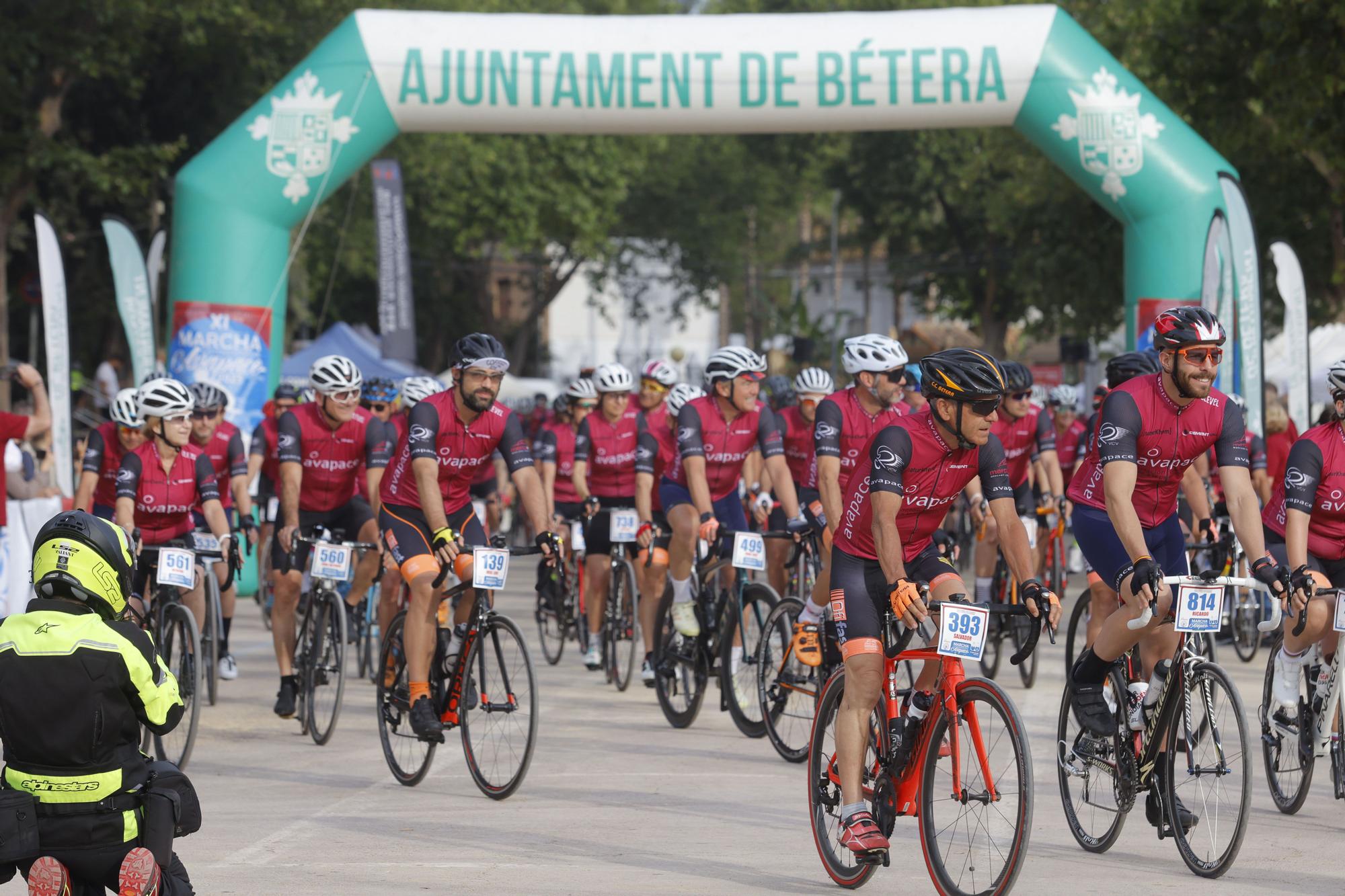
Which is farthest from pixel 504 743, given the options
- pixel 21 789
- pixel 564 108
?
pixel 564 108

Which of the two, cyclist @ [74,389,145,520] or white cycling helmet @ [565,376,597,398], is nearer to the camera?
cyclist @ [74,389,145,520]

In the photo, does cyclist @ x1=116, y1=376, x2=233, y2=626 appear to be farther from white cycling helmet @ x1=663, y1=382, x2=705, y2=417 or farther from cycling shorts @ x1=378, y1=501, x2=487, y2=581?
white cycling helmet @ x1=663, y1=382, x2=705, y2=417

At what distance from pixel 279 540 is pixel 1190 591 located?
18.0 feet

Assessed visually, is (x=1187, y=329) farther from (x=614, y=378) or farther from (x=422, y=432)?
(x=614, y=378)

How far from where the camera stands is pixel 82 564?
476 cm

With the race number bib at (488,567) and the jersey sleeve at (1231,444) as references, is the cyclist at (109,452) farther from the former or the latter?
the jersey sleeve at (1231,444)

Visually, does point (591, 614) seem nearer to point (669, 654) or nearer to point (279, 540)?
point (669, 654)

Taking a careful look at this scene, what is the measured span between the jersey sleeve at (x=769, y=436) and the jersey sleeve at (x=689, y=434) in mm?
353

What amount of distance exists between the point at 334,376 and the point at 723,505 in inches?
100

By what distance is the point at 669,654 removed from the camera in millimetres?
10633

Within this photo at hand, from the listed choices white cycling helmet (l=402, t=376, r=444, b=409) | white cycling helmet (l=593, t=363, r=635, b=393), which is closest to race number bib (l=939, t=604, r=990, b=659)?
white cycling helmet (l=593, t=363, r=635, b=393)

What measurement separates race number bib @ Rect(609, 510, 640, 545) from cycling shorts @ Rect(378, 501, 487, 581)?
3017 millimetres

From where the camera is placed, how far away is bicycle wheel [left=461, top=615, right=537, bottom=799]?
8188 millimetres

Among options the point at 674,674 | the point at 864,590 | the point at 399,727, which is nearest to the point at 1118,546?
the point at 864,590
